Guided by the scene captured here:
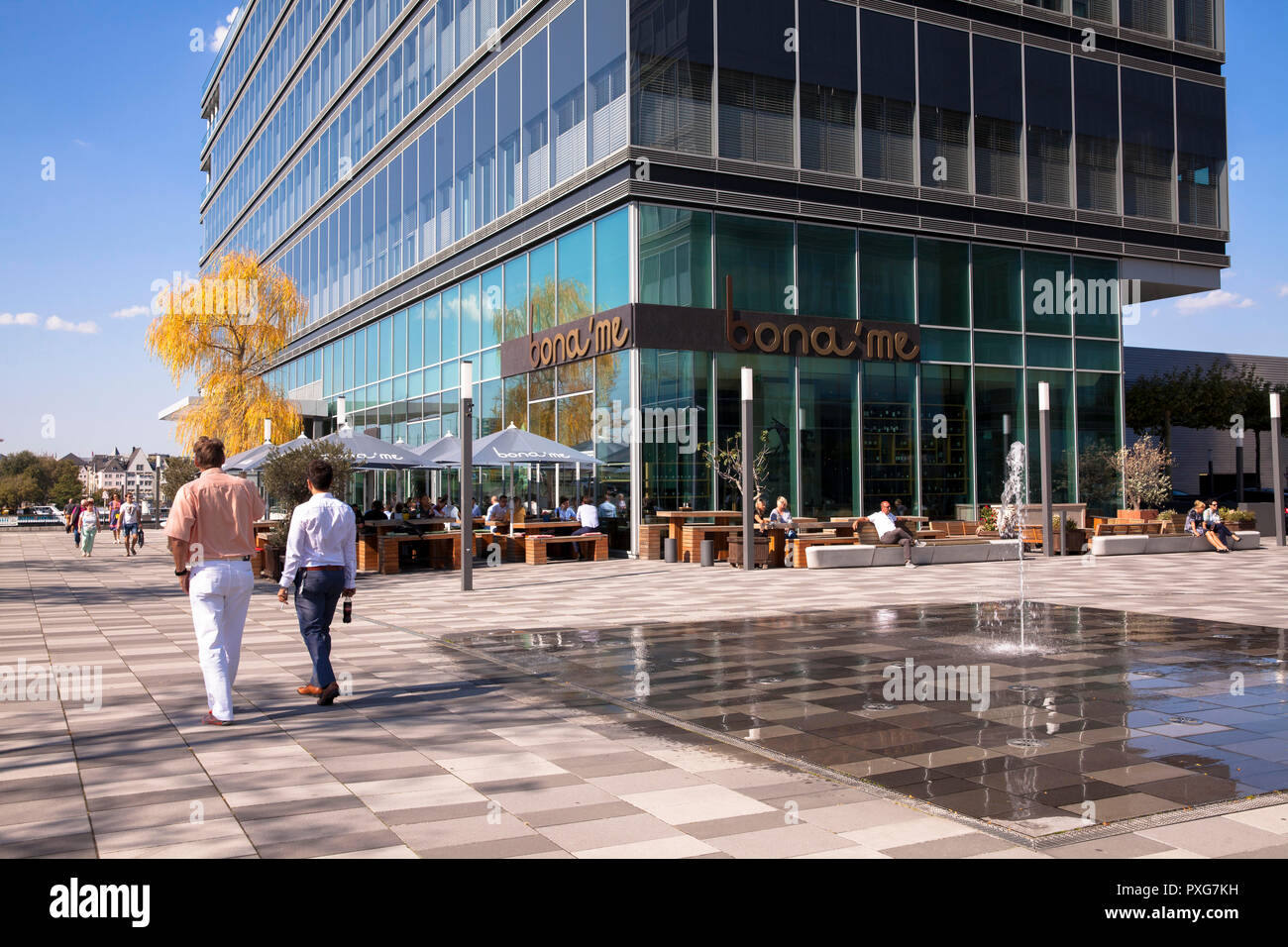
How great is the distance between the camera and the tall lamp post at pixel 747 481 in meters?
19.9

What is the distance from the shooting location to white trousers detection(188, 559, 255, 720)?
23.1 feet

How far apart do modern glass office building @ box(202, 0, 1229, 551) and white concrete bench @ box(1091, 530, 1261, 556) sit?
433cm

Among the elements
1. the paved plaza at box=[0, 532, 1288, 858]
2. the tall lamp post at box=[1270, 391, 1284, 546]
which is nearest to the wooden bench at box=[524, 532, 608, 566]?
the paved plaza at box=[0, 532, 1288, 858]

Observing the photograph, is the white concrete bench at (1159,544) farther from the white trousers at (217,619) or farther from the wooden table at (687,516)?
the white trousers at (217,619)

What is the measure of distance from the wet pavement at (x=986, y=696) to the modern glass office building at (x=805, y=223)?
13.1 m

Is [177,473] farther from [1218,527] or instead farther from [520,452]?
[1218,527]

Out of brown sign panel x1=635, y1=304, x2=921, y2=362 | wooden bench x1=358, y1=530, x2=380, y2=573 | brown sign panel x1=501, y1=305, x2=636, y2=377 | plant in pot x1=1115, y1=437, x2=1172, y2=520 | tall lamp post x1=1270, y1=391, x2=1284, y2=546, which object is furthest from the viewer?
plant in pot x1=1115, y1=437, x2=1172, y2=520

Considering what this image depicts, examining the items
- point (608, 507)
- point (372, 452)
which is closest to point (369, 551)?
point (372, 452)

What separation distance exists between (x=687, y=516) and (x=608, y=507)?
2.47 meters

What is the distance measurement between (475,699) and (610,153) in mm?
18810

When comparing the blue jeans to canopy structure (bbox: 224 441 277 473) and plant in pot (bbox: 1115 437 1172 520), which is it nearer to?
canopy structure (bbox: 224 441 277 473)

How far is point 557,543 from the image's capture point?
24109 millimetres
